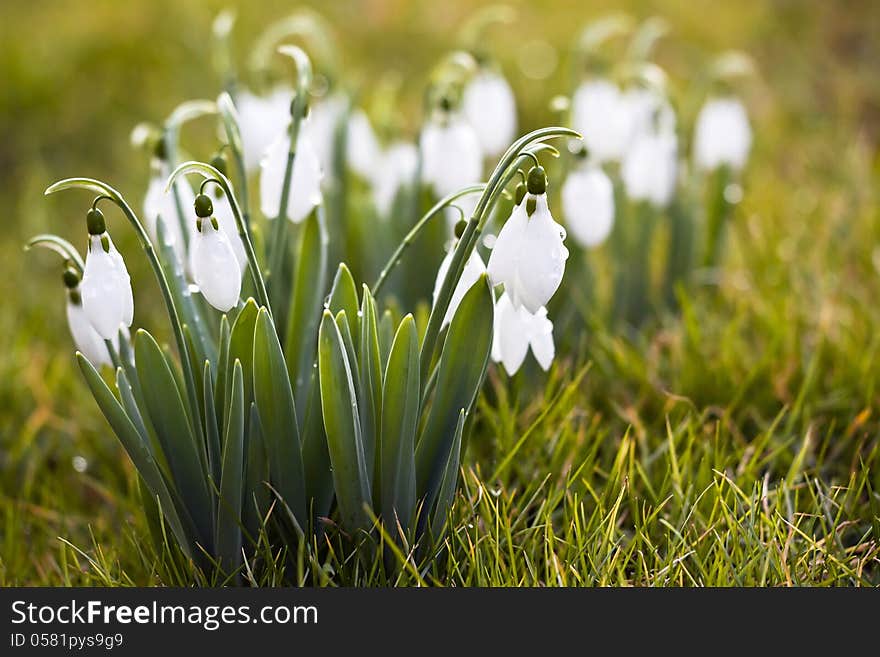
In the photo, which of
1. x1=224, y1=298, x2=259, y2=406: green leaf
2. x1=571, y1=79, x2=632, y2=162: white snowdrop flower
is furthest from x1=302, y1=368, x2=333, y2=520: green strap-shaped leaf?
x1=571, y1=79, x2=632, y2=162: white snowdrop flower

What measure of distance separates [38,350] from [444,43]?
2910mm

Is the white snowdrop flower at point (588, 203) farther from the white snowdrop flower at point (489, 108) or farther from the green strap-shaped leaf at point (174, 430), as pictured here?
the green strap-shaped leaf at point (174, 430)

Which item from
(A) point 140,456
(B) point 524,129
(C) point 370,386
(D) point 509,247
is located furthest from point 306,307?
(B) point 524,129

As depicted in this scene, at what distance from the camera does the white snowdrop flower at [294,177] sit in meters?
1.87

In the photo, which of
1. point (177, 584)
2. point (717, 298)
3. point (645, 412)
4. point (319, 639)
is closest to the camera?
point (319, 639)

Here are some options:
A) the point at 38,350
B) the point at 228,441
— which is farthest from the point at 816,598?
the point at 38,350

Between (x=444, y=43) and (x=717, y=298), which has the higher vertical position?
(x=444, y=43)

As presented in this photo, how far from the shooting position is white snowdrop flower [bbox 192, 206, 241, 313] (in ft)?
4.84

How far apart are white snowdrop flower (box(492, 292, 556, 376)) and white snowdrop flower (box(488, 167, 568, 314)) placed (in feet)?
0.53

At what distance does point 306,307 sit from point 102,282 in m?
0.50

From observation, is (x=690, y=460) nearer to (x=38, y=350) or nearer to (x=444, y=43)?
(x=38, y=350)

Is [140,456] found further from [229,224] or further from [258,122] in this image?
[258,122]

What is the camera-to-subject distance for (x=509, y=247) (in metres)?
1.48

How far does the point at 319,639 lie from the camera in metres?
1.53
